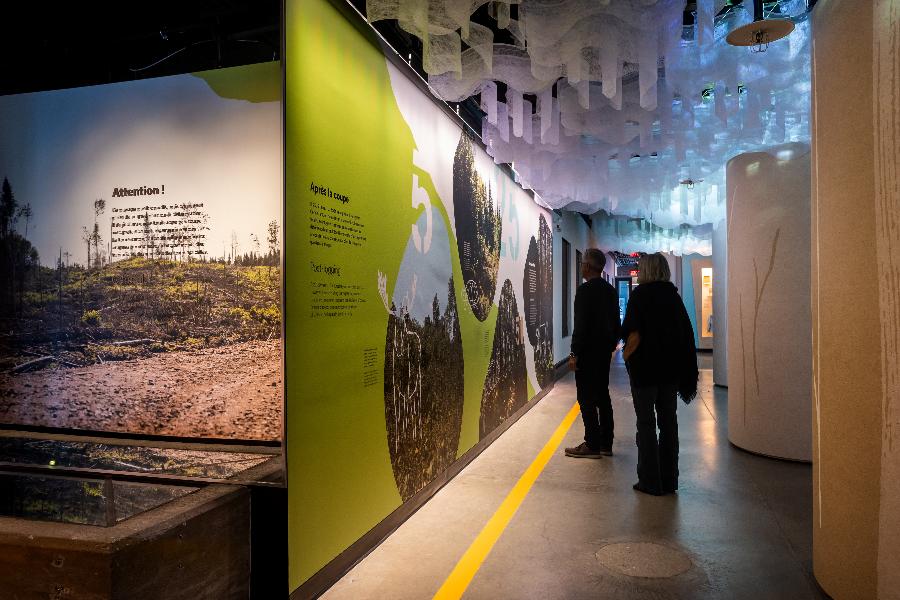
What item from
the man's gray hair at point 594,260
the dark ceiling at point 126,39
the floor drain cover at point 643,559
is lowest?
the floor drain cover at point 643,559

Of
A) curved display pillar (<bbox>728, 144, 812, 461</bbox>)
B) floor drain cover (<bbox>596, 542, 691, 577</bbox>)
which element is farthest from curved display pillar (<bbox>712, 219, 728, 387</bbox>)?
floor drain cover (<bbox>596, 542, 691, 577</bbox>)

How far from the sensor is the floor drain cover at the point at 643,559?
2.79 metres

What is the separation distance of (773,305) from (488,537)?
373cm

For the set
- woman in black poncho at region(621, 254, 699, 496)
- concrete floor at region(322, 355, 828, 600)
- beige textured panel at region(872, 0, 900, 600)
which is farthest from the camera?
woman in black poncho at region(621, 254, 699, 496)

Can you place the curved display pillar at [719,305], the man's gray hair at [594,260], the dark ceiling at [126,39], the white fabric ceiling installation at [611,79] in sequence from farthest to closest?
the curved display pillar at [719,305], the man's gray hair at [594,260], the dark ceiling at [126,39], the white fabric ceiling installation at [611,79]

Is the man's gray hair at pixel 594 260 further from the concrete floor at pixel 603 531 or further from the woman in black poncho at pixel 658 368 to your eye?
the concrete floor at pixel 603 531

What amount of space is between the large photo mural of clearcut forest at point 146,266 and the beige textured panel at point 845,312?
112 inches

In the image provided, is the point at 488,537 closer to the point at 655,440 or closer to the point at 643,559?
the point at 643,559

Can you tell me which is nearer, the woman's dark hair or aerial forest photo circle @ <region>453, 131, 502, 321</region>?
the woman's dark hair

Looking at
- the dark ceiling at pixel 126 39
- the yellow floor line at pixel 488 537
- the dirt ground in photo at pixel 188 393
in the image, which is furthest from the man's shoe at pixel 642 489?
the dark ceiling at pixel 126 39

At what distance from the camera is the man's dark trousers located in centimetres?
502

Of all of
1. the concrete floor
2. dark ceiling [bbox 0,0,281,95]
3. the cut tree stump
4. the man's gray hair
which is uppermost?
dark ceiling [bbox 0,0,281,95]

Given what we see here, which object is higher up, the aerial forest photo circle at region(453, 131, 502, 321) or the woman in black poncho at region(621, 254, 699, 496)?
the aerial forest photo circle at region(453, 131, 502, 321)

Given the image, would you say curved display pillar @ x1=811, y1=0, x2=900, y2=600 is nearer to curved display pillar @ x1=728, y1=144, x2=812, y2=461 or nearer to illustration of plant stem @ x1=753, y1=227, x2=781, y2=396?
curved display pillar @ x1=728, y1=144, x2=812, y2=461
